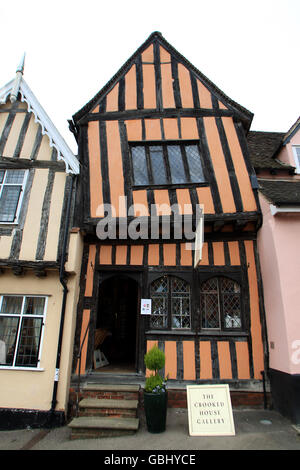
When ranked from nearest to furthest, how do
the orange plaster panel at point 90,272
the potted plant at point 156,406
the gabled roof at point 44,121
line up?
the potted plant at point 156,406 < the orange plaster panel at point 90,272 < the gabled roof at point 44,121

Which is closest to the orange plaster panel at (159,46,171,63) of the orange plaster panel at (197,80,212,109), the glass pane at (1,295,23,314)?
the orange plaster panel at (197,80,212,109)

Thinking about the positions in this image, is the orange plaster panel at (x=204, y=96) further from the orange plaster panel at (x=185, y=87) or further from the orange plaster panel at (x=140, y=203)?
the orange plaster panel at (x=140, y=203)

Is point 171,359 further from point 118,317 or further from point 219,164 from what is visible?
point 219,164

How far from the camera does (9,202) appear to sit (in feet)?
21.4

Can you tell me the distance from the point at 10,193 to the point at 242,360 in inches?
265

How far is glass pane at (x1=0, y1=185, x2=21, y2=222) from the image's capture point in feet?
21.0

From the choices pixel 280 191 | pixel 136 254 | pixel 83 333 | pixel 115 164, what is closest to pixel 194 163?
pixel 115 164

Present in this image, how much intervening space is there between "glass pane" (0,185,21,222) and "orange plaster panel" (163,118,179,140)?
4.12 meters

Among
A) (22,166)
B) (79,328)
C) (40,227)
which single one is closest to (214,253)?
(79,328)

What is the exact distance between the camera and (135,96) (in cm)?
761

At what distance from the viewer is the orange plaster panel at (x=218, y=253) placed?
20.7 feet

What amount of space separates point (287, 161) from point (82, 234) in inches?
242

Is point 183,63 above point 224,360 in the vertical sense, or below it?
above

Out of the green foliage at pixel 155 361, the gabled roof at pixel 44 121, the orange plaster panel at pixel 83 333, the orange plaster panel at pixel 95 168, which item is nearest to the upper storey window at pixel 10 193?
the gabled roof at pixel 44 121
